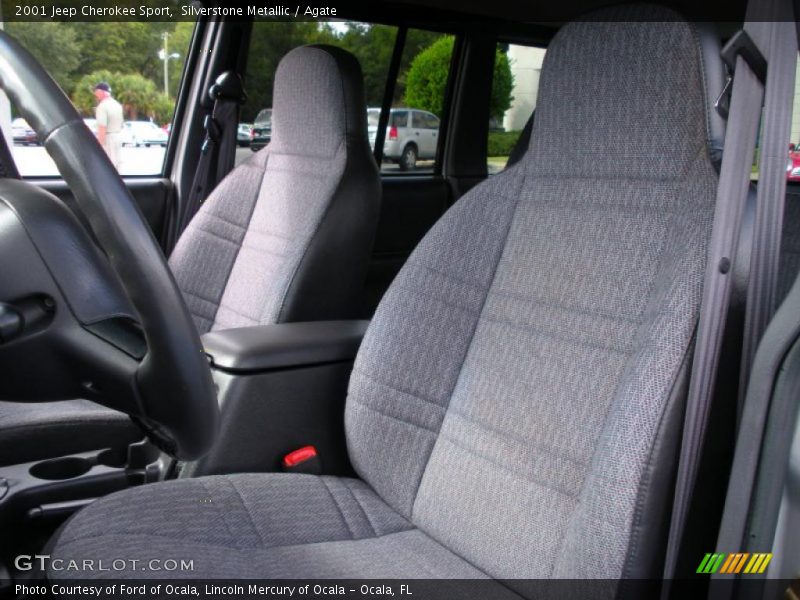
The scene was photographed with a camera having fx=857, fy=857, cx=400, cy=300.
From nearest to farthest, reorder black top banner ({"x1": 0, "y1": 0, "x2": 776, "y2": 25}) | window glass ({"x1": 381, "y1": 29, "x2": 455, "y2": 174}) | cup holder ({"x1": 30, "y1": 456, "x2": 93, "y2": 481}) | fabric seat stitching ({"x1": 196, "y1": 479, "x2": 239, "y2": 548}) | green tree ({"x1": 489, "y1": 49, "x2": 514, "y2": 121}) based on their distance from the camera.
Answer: fabric seat stitching ({"x1": 196, "y1": 479, "x2": 239, "y2": 548}) < cup holder ({"x1": 30, "y1": 456, "x2": 93, "y2": 481}) < black top banner ({"x1": 0, "y1": 0, "x2": 776, "y2": 25}) < window glass ({"x1": 381, "y1": 29, "x2": 455, "y2": 174}) < green tree ({"x1": 489, "y1": 49, "x2": 514, "y2": 121})

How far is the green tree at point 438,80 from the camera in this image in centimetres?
368

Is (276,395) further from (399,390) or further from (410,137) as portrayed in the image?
(410,137)

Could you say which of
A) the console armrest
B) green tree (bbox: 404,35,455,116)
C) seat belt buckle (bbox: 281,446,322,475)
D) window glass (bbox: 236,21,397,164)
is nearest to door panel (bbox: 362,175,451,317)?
green tree (bbox: 404,35,455,116)

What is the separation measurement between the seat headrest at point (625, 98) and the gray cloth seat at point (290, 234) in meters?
0.68

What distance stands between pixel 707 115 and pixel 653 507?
0.54 meters

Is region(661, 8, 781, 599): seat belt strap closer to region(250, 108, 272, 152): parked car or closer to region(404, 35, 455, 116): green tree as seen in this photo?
region(250, 108, 272, 152): parked car

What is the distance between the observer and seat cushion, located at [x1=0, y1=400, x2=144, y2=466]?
180 cm

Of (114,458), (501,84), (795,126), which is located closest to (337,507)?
(114,458)

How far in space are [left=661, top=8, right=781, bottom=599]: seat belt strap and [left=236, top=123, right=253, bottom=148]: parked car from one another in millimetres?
2234

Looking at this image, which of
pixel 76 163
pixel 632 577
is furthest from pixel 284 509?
pixel 76 163

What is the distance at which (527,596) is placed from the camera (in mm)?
1276

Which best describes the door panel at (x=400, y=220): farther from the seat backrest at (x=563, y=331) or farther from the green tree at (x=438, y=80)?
the seat backrest at (x=563, y=331)

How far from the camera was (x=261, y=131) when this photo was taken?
9.82 feet

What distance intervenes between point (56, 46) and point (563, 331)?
2.00 meters
